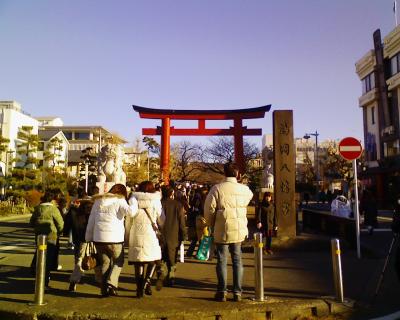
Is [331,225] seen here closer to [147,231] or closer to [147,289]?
[147,289]

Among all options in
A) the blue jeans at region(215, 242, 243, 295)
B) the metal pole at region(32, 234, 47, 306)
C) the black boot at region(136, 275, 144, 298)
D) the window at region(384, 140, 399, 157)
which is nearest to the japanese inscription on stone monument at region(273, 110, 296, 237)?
the blue jeans at region(215, 242, 243, 295)

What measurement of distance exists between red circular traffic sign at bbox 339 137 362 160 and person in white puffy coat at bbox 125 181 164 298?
607 centimetres

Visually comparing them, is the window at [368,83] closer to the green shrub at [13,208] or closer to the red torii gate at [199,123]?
the red torii gate at [199,123]

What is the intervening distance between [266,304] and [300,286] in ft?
5.46

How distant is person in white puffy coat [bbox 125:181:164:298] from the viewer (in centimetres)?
620

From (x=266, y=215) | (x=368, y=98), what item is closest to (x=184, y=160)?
(x=368, y=98)

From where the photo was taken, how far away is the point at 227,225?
19.7 ft

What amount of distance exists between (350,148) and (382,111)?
109 ft

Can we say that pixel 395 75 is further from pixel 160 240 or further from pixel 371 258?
pixel 160 240

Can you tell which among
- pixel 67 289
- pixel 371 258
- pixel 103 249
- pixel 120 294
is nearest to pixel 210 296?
pixel 120 294

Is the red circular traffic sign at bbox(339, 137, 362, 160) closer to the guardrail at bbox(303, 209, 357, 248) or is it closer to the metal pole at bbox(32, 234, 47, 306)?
the guardrail at bbox(303, 209, 357, 248)

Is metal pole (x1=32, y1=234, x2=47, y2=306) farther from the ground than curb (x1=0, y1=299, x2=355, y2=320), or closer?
farther from the ground

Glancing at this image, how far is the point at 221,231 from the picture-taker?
6027 millimetres

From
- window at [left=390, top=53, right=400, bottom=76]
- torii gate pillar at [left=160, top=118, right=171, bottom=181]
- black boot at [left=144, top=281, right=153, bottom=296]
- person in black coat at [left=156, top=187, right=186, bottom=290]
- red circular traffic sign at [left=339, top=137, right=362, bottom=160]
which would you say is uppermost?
window at [left=390, top=53, right=400, bottom=76]
